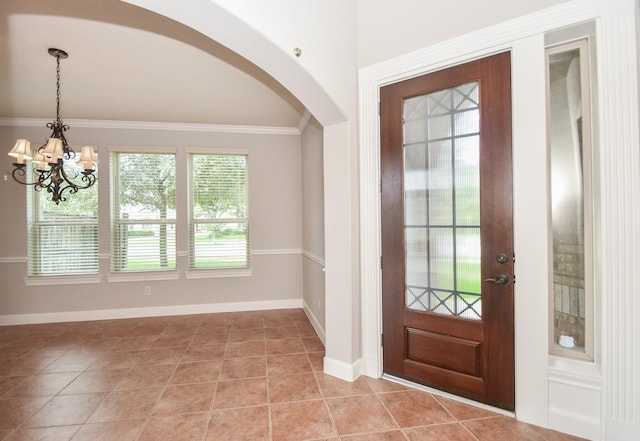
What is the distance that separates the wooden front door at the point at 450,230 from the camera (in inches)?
77.6

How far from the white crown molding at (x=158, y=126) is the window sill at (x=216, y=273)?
7.06ft

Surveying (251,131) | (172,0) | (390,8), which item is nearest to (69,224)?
(251,131)

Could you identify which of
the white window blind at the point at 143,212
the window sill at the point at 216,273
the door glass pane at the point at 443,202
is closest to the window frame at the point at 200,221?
the window sill at the point at 216,273

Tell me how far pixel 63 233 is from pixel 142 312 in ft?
5.20

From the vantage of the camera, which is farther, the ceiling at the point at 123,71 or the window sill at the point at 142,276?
the window sill at the point at 142,276

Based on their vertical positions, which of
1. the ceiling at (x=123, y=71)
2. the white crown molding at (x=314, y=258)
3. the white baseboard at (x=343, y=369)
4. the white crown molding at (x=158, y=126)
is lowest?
the white baseboard at (x=343, y=369)

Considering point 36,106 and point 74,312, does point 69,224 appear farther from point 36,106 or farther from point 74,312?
point 36,106

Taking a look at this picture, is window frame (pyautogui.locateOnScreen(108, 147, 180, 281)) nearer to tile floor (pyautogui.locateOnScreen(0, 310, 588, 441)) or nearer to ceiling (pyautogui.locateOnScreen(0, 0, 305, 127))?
ceiling (pyautogui.locateOnScreen(0, 0, 305, 127))

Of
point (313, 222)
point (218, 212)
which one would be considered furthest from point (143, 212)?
point (313, 222)

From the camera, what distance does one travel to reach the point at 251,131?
4.64 m

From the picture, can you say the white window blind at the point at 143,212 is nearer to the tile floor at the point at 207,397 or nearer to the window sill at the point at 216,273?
the window sill at the point at 216,273

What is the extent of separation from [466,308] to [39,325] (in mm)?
5324

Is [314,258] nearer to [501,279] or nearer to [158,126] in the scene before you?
[501,279]

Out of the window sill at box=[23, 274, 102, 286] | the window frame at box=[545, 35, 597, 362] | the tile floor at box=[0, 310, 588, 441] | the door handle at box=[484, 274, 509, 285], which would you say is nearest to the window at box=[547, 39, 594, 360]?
the window frame at box=[545, 35, 597, 362]
